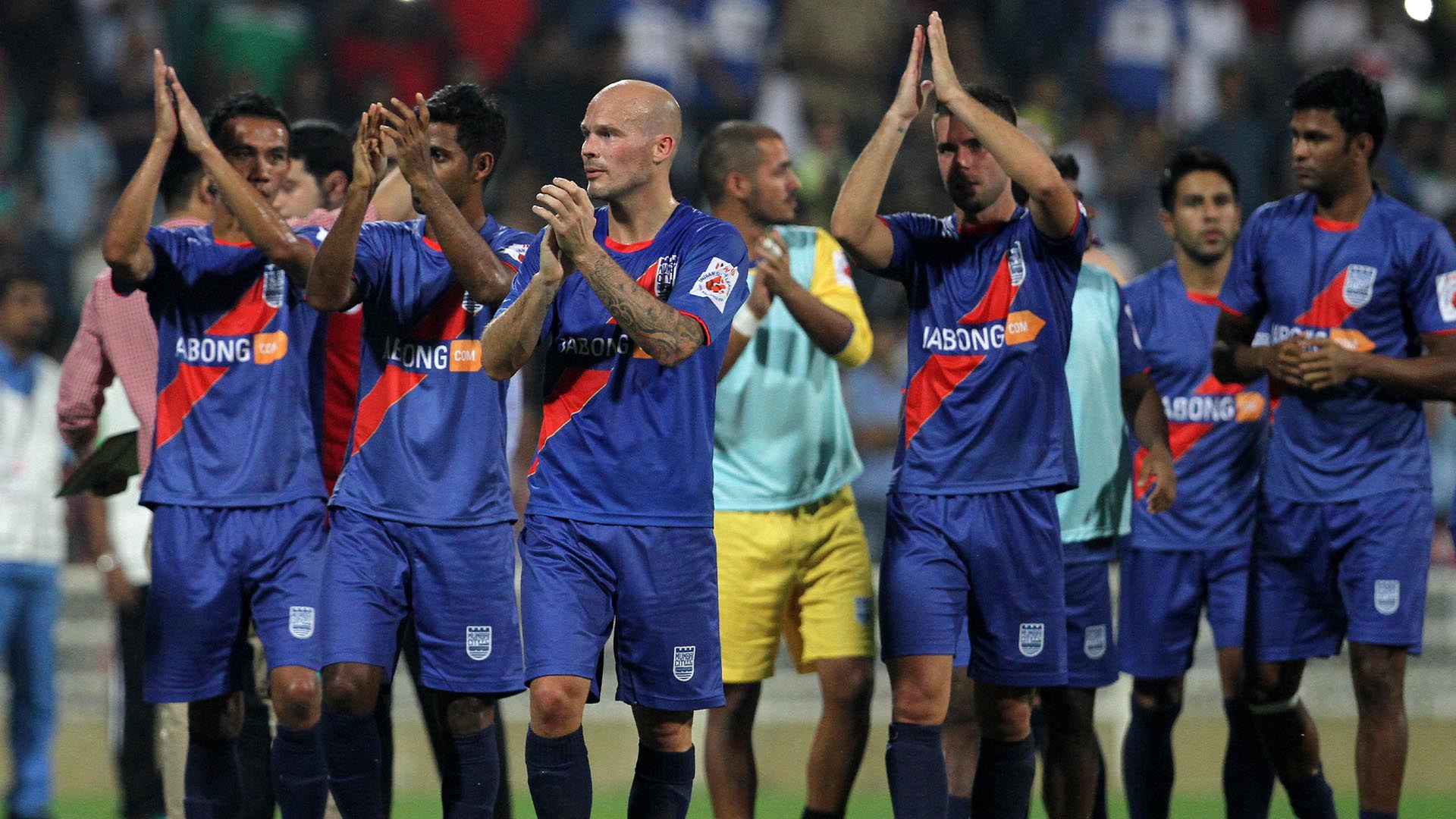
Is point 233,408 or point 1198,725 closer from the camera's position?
point 233,408

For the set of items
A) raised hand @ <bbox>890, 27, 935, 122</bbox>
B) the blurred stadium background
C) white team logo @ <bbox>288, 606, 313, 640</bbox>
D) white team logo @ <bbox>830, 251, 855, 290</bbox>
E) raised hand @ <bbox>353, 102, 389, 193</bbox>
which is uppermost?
the blurred stadium background

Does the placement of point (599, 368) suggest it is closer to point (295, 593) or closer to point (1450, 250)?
point (295, 593)

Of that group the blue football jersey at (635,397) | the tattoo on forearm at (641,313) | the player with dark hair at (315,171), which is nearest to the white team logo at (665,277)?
the blue football jersey at (635,397)

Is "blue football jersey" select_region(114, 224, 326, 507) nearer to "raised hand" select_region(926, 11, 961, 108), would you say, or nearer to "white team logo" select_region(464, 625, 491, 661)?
"white team logo" select_region(464, 625, 491, 661)

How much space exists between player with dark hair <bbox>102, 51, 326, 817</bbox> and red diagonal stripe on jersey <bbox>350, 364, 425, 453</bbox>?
0.43m

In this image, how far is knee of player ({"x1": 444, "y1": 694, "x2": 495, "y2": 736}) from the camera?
555cm

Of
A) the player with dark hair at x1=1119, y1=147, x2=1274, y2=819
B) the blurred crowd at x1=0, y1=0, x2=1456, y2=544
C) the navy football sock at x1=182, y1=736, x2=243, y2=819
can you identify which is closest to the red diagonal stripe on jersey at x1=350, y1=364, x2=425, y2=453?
the navy football sock at x1=182, y1=736, x2=243, y2=819

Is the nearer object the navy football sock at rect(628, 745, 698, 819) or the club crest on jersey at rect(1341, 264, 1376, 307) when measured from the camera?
the navy football sock at rect(628, 745, 698, 819)

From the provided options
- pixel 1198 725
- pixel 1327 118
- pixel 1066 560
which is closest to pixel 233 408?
pixel 1066 560

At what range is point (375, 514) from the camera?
18.1 feet

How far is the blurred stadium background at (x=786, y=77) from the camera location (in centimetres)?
1242

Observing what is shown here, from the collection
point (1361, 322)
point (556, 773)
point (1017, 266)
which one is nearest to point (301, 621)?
point (556, 773)

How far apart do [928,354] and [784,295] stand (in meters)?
0.66

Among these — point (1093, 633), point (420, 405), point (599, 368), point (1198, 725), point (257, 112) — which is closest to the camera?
point (599, 368)
